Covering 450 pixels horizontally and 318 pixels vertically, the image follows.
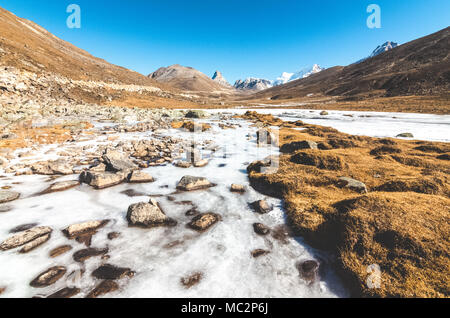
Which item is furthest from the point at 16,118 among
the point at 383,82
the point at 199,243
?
the point at 383,82

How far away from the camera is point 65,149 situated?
34.6 ft

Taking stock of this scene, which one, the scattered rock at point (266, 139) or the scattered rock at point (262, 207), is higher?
the scattered rock at point (266, 139)

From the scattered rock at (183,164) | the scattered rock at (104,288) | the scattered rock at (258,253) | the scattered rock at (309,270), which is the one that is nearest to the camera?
the scattered rock at (104,288)

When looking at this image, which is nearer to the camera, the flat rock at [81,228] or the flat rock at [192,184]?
the flat rock at [81,228]

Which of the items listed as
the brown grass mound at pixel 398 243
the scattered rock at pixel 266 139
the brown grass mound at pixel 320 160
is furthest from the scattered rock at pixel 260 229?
the scattered rock at pixel 266 139

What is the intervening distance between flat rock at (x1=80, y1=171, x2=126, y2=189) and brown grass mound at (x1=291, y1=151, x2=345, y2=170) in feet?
25.3

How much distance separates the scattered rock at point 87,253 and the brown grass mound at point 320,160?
767 cm

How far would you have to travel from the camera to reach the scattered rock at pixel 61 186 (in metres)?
6.36

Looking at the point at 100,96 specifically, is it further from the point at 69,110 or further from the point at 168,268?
the point at 168,268

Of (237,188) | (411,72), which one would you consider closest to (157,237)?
(237,188)

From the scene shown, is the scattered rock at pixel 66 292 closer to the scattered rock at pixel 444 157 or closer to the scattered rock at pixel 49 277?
the scattered rock at pixel 49 277

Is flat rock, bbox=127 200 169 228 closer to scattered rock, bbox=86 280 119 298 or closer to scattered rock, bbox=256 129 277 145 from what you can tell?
scattered rock, bbox=86 280 119 298

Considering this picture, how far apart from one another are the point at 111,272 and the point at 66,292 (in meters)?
0.66

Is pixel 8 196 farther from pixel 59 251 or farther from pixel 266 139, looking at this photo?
pixel 266 139
